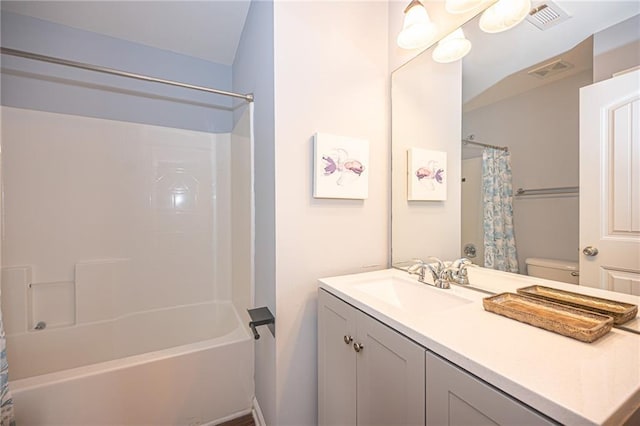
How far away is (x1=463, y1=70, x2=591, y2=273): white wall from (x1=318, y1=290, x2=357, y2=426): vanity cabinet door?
0.70m

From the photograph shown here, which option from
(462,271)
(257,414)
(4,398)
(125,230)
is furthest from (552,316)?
(125,230)

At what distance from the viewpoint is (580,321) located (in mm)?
679

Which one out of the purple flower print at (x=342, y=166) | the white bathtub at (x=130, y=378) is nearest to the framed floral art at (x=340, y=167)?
the purple flower print at (x=342, y=166)

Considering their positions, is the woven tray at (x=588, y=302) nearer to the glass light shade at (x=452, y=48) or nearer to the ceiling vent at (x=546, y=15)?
the ceiling vent at (x=546, y=15)

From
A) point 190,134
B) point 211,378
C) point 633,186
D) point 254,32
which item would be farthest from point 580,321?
point 190,134

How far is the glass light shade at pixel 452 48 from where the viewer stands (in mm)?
1113

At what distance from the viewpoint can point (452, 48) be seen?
3.77 ft

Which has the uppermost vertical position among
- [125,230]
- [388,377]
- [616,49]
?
[616,49]

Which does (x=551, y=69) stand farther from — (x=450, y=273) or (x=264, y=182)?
(x=264, y=182)

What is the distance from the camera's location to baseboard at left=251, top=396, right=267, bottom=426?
1.41 metres

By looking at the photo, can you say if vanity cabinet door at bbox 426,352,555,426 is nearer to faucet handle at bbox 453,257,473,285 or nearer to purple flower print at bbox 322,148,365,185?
faucet handle at bbox 453,257,473,285

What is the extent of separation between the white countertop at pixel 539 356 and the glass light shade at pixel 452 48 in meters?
0.99

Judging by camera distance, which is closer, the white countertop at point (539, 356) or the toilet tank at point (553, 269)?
the white countertop at point (539, 356)

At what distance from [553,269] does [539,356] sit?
0.43 m
